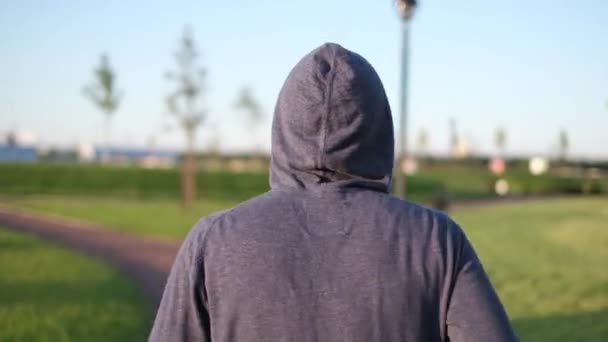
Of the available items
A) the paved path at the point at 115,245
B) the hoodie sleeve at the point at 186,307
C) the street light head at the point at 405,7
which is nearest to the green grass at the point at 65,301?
the paved path at the point at 115,245

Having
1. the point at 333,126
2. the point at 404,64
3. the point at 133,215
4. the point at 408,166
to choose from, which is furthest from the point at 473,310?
the point at 408,166

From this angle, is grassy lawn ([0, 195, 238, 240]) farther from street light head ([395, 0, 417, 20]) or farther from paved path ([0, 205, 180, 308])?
street light head ([395, 0, 417, 20])

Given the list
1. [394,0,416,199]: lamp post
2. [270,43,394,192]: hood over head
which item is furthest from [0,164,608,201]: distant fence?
[270,43,394,192]: hood over head

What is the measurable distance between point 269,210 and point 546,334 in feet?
20.9

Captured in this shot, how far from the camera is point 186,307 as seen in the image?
4.18ft

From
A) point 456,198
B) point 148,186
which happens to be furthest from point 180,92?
point 456,198

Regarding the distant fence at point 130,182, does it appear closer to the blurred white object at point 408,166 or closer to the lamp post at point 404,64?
the blurred white object at point 408,166

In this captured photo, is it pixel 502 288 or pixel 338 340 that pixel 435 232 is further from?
pixel 502 288

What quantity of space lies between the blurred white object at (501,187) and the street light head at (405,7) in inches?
1234

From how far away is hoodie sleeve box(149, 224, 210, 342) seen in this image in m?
1.27

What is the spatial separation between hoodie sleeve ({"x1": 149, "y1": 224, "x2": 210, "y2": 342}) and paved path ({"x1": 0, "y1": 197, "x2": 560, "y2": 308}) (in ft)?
23.7

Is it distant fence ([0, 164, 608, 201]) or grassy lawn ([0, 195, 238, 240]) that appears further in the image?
distant fence ([0, 164, 608, 201])

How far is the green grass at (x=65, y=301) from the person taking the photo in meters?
6.56

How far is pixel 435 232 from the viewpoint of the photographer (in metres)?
1.28
